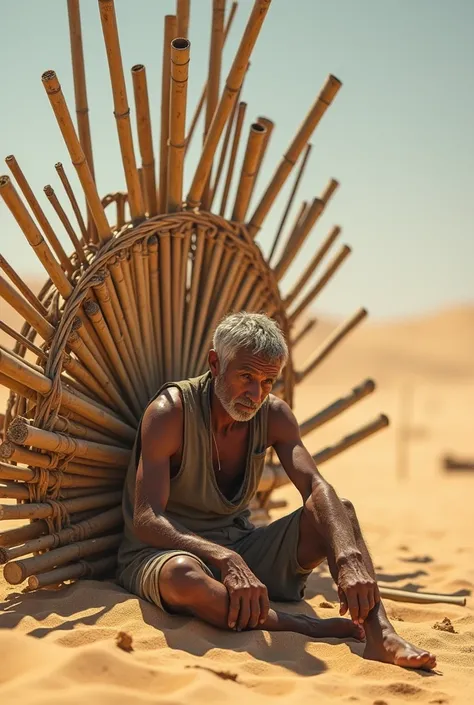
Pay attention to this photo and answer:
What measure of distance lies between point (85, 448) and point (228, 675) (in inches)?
43.9

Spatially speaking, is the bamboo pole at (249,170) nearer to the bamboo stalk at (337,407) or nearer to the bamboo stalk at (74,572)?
the bamboo stalk at (337,407)

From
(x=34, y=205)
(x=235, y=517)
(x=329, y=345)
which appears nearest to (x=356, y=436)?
(x=329, y=345)

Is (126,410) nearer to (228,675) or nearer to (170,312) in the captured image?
(170,312)

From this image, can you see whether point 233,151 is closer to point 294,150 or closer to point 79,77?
point 294,150

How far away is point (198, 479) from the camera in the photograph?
9.58ft

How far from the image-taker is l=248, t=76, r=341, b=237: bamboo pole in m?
3.78

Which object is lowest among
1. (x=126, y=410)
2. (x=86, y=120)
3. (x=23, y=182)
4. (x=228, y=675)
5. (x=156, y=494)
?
(x=228, y=675)

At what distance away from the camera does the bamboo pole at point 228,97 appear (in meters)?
3.32

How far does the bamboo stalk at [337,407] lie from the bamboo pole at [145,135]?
1.17 m

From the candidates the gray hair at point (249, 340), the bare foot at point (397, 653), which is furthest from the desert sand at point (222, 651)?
the gray hair at point (249, 340)

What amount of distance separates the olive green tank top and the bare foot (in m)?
0.74

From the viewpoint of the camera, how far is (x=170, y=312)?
3504mm

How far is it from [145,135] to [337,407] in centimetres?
147

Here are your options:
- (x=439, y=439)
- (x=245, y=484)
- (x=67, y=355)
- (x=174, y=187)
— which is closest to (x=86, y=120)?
(x=174, y=187)
